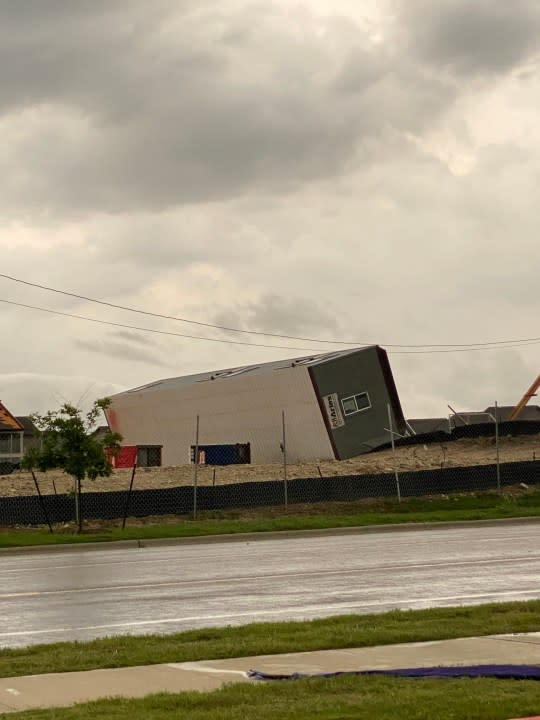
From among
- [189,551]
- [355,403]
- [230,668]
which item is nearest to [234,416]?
[355,403]

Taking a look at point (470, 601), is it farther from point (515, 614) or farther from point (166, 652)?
point (166, 652)

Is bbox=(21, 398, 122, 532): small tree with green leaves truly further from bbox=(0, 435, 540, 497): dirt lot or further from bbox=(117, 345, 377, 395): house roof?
bbox=(117, 345, 377, 395): house roof

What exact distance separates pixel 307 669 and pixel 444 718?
257 centimetres

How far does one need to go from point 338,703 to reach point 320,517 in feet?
89.2

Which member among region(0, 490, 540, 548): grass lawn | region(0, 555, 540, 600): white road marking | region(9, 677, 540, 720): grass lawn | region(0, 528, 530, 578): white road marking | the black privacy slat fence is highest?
the black privacy slat fence

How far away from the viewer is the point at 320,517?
114 feet

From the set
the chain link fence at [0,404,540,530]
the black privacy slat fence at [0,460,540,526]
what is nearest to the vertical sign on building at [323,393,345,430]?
the chain link fence at [0,404,540,530]

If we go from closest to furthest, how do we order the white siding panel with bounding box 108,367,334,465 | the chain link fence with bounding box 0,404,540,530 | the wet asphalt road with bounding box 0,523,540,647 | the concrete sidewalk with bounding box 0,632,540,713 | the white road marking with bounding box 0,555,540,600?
the concrete sidewalk with bounding box 0,632,540,713, the wet asphalt road with bounding box 0,523,540,647, the white road marking with bounding box 0,555,540,600, the chain link fence with bounding box 0,404,540,530, the white siding panel with bounding box 108,367,334,465

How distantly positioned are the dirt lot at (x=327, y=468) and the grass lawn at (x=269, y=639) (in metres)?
33.5

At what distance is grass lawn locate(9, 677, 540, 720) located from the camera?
Result: 7285mm

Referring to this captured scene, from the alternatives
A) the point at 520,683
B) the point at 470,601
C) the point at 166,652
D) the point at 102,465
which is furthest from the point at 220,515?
the point at 520,683

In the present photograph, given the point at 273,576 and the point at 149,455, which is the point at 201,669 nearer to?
the point at 273,576

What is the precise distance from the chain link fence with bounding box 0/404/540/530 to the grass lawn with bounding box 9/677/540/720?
23813mm

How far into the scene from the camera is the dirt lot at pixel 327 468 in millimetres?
47906
